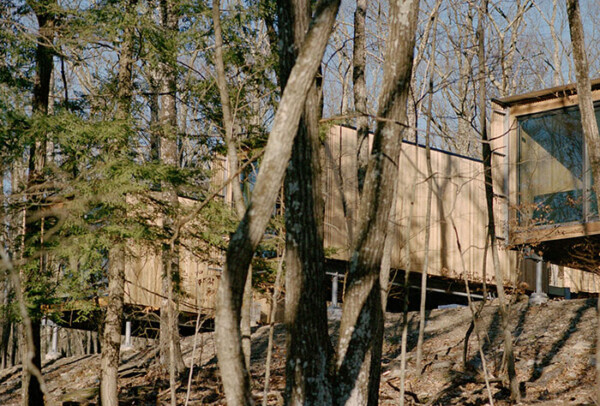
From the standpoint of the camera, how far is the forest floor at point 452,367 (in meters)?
9.95

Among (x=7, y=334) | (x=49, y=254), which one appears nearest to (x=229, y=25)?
(x=49, y=254)

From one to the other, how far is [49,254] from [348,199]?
8.11 meters

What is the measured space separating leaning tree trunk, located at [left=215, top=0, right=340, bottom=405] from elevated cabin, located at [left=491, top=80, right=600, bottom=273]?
1001 centimetres

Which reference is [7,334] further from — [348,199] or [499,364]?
[499,364]

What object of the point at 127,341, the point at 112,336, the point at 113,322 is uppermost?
the point at 113,322

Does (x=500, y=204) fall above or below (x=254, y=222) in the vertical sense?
above

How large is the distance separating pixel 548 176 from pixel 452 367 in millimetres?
5086

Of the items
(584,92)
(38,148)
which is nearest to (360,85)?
(584,92)

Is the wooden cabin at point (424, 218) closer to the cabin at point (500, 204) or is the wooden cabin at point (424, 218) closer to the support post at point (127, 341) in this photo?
the cabin at point (500, 204)

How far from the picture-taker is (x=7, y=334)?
834 inches

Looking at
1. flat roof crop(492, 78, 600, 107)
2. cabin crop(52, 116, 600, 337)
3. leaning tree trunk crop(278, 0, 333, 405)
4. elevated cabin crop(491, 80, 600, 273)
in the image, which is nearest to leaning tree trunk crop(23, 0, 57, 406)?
cabin crop(52, 116, 600, 337)

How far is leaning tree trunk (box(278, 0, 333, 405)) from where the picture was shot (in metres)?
5.18

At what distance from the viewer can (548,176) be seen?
46.7 ft

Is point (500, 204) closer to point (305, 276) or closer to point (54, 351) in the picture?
point (305, 276)
